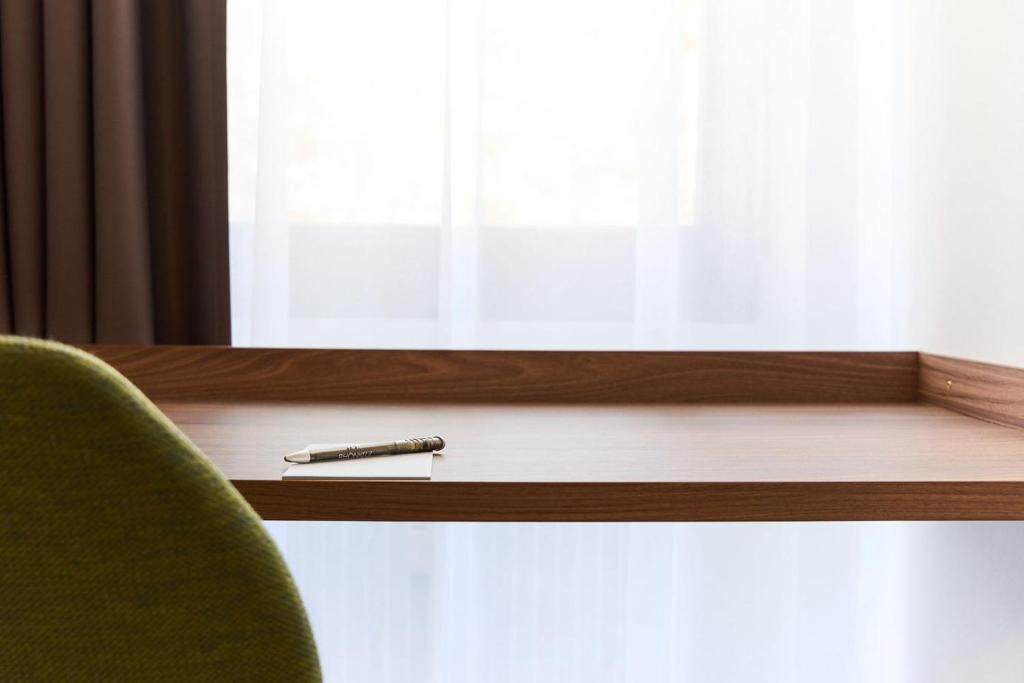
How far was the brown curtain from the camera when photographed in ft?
4.50

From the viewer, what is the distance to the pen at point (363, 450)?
83 centimetres

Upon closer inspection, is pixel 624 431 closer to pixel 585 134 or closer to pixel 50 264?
pixel 585 134

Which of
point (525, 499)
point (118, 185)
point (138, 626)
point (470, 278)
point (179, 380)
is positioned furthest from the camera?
point (470, 278)

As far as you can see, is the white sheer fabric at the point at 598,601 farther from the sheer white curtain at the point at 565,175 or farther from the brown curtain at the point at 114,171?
the brown curtain at the point at 114,171

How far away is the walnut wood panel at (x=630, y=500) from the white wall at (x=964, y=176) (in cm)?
57

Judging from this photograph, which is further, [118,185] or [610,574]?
[610,574]

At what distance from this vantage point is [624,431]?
1.03 m

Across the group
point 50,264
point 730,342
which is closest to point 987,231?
point 730,342

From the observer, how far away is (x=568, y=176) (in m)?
1.49

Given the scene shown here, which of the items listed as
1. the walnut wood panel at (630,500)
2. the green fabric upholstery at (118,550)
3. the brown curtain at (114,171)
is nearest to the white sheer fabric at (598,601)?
the brown curtain at (114,171)

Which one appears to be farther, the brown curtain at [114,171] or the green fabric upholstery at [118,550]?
the brown curtain at [114,171]

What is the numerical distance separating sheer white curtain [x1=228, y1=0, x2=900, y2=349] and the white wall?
44mm

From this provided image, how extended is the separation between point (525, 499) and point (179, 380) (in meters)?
0.71

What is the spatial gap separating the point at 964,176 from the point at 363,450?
1.00m
